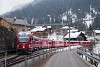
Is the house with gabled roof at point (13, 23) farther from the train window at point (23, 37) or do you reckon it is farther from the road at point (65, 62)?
the road at point (65, 62)

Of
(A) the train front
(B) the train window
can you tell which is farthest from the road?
(B) the train window

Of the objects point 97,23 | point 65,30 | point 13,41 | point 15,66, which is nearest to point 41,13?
point 65,30

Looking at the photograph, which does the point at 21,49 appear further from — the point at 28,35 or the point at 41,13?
the point at 41,13

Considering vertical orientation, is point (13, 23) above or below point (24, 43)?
above

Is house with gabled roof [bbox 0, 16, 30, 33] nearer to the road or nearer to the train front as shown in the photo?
the train front

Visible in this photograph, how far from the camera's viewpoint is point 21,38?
132ft

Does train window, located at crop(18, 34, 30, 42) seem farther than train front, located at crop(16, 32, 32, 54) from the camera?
Yes

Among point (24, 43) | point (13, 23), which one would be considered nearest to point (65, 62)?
point (24, 43)

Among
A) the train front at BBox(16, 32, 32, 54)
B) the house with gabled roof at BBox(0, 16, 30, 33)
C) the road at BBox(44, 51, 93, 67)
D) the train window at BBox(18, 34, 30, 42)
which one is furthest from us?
the house with gabled roof at BBox(0, 16, 30, 33)

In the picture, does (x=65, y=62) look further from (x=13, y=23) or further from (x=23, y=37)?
(x=13, y=23)

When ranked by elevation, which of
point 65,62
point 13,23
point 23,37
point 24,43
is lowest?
point 65,62

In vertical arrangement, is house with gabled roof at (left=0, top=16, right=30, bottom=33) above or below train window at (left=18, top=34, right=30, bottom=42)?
above

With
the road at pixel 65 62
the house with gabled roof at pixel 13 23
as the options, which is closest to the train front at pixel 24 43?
the road at pixel 65 62

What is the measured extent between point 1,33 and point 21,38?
452 cm
